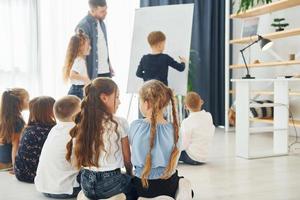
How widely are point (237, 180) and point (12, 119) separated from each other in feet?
5.36

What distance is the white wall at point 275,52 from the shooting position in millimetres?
4949

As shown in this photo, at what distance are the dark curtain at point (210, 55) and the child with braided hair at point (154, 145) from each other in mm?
3628

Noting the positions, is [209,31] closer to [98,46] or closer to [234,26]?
[234,26]

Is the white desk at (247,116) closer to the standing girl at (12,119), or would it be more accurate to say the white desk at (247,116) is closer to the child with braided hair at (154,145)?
the child with braided hair at (154,145)

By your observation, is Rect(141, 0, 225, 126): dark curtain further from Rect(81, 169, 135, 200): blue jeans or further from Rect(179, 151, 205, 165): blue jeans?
Rect(81, 169, 135, 200): blue jeans

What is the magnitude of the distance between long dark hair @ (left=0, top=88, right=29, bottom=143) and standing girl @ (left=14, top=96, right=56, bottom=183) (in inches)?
11.0

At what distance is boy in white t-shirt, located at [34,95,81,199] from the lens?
7.63ft

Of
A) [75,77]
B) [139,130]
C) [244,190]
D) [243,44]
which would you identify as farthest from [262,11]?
[139,130]

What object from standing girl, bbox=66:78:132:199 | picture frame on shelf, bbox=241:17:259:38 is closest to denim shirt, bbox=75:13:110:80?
standing girl, bbox=66:78:132:199

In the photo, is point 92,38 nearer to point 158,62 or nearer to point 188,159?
point 158,62

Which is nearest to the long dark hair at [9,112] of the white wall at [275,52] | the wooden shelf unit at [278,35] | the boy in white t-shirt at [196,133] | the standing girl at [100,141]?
the standing girl at [100,141]

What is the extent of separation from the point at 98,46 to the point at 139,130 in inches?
64.3

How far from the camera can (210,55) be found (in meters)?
5.89

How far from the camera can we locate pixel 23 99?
301cm
